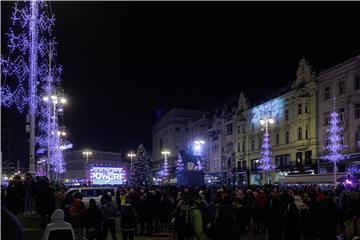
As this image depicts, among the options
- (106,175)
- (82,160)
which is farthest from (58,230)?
(82,160)

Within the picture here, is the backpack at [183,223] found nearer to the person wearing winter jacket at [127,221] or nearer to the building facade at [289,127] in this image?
the person wearing winter jacket at [127,221]

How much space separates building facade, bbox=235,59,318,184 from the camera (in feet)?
191

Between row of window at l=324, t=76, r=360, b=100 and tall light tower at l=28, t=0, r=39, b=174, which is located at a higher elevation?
row of window at l=324, t=76, r=360, b=100

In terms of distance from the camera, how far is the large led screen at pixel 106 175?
3809 centimetres

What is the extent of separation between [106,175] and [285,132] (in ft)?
108

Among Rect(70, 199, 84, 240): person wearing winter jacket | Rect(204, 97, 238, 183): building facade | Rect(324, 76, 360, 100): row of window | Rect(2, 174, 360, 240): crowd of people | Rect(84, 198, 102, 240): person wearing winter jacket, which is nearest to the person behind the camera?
Rect(2, 174, 360, 240): crowd of people

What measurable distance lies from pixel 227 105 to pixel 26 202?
72.1 m

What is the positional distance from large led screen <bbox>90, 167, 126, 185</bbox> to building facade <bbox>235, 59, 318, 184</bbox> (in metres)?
25.1

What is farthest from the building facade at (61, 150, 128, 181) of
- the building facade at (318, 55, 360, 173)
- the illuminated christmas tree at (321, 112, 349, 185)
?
the illuminated christmas tree at (321, 112, 349, 185)

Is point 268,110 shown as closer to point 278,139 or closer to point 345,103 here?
point 278,139

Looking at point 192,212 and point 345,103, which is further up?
point 345,103

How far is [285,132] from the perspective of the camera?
65375mm

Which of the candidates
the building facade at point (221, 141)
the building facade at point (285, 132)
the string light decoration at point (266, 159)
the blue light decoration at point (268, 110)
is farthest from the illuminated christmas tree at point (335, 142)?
the building facade at point (221, 141)

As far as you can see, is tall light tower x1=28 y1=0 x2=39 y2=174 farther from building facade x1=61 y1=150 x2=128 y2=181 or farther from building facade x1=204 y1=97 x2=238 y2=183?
building facade x1=61 y1=150 x2=128 y2=181
